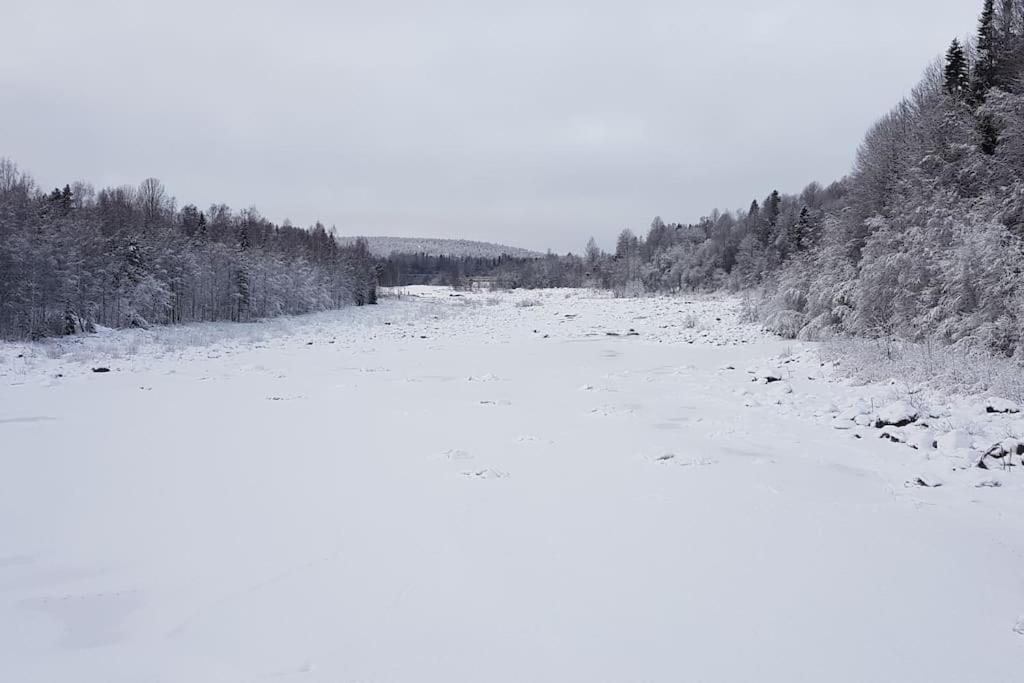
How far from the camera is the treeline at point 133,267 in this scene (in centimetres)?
2719

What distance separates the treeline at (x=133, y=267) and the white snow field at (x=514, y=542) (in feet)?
67.7

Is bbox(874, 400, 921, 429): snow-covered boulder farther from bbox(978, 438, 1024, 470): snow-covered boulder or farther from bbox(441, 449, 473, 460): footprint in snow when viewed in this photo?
bbox(441, 449, 473, 460): footprint in snow

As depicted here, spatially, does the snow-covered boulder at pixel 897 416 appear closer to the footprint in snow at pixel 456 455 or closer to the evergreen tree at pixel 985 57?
the footprint in snow at pixel 456 455

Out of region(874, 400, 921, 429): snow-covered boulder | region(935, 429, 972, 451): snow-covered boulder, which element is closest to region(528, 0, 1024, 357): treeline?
region(874, 400, 921, 429): snow-covered boulder

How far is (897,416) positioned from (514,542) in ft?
23.2

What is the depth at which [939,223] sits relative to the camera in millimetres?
16719

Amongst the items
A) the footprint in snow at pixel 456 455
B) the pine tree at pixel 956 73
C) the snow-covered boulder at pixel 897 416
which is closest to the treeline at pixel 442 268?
the pine tree at pixel 956 73

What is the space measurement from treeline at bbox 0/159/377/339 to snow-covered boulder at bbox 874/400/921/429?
33855mm

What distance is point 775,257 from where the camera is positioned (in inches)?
2100

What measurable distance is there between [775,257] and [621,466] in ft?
172

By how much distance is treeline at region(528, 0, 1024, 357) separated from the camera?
13.6 metres

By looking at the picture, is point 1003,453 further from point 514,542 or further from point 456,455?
point 456,455

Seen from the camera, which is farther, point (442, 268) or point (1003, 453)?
point (442, 268)

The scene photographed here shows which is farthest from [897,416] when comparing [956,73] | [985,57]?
[985,57]
